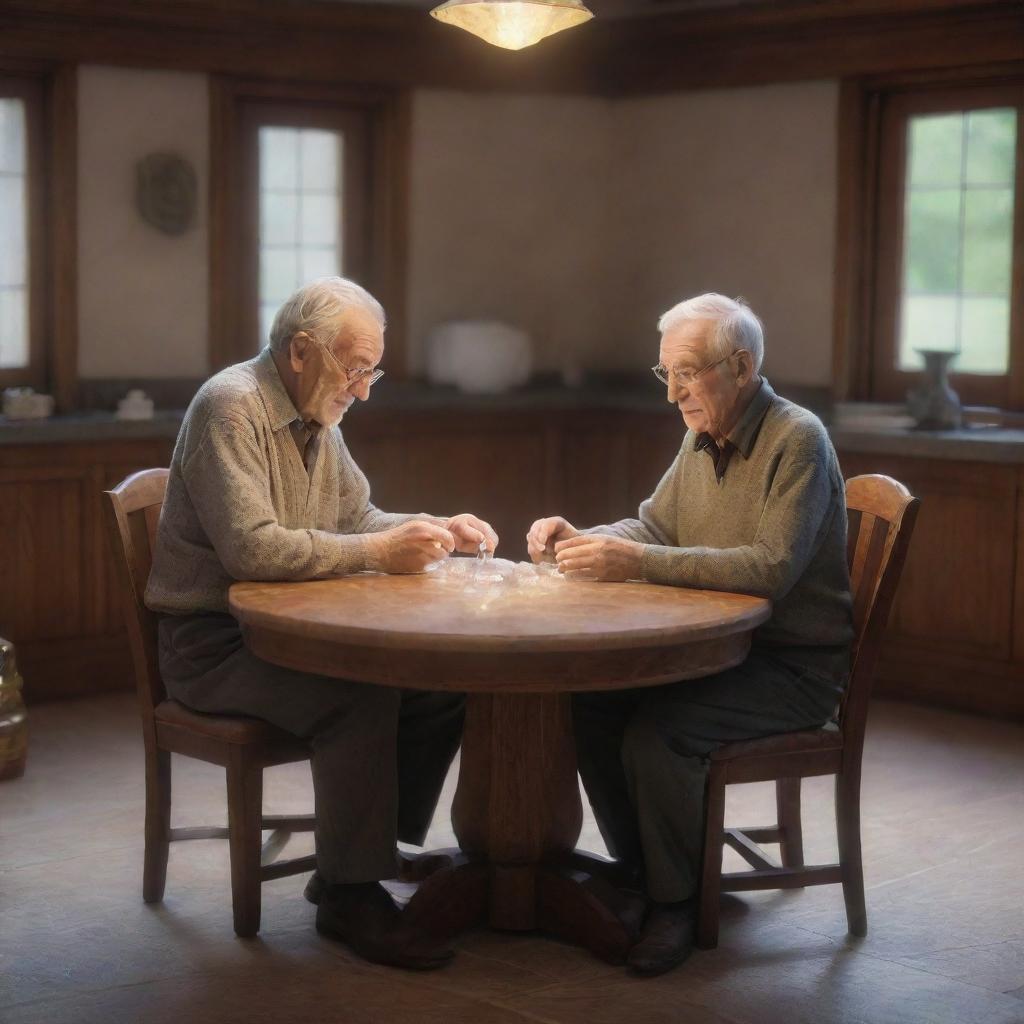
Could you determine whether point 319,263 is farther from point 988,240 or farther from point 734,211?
point 988,240

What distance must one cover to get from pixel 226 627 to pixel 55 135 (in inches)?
116

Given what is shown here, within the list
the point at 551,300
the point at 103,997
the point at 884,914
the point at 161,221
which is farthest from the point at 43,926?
the point at 551,300

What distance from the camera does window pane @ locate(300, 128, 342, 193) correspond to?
6668mm

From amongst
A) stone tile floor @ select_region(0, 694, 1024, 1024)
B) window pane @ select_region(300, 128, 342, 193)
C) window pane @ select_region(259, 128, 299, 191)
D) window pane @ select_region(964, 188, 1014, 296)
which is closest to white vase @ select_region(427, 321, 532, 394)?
window pane @ select_region(300, 128, 342, 193)

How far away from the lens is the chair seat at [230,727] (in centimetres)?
351

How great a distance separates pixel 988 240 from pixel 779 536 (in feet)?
10.1

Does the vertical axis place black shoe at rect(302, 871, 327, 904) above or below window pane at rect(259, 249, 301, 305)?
below

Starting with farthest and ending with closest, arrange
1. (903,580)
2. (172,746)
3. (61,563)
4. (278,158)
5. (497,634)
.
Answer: (278,158) < (903,580) < (61,563) < (172,746) < (497,634)

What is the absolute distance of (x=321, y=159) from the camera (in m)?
6.72

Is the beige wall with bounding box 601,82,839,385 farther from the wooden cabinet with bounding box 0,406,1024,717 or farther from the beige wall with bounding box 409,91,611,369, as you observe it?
the wooden cabinet with bounding box 0,406,1024,717

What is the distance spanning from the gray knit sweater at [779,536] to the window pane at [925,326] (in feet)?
9.02

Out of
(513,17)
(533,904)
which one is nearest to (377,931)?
(533,904)

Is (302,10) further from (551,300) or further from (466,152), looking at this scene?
(551,300)

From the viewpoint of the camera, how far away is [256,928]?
12.0ft
